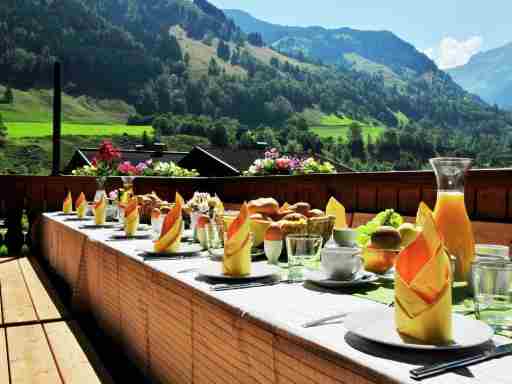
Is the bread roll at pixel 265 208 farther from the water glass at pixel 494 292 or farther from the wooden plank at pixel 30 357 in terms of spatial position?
the water glass at pixel 494 292

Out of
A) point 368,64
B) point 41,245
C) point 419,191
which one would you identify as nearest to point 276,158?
point 41,245

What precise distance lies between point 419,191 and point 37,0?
9299 cm

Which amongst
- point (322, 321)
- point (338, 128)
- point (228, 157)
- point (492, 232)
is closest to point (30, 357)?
point (322, 321)

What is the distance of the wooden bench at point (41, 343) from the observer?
185cm

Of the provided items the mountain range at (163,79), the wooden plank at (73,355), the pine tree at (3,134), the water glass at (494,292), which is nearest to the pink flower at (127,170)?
the wooden plank at (73,355)

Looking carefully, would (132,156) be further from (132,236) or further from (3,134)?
(132,236)

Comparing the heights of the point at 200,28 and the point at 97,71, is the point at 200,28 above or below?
above

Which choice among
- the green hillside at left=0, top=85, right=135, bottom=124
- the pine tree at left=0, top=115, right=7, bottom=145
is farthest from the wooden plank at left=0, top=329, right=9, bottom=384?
the green hillside at left=0, top=85, right=135, bottom=124

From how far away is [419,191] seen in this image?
9.82 feet

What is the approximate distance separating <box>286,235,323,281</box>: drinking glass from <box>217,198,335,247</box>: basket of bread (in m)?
0.35

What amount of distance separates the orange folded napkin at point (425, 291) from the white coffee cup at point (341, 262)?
1.33 ft

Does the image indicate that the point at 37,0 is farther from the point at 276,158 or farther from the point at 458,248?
the point at 458,248

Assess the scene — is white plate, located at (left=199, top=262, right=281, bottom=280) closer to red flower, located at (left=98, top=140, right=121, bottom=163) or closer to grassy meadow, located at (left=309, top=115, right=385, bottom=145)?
red flower, located at (left=98, top=140, right=121, bottom=163)

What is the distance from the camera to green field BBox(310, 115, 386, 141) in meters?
68.5
